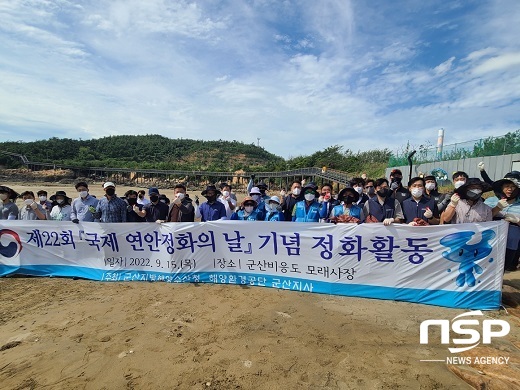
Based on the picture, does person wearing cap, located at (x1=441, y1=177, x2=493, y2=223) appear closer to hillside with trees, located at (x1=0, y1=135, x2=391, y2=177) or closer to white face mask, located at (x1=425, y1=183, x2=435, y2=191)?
white face mask, located at (x1=425, y1=183, x2=435, y2=191)

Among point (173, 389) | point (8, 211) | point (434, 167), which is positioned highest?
point (434, 167)

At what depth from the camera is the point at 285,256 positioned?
16.0 feet

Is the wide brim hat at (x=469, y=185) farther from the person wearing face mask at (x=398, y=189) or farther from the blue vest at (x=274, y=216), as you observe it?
the blue vest at (x=274, y=216)

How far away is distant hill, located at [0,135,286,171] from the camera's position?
62.5m

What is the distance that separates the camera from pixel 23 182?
43812 millimetres

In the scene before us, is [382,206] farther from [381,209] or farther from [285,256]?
[285,256]

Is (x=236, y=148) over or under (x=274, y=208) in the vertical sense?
over

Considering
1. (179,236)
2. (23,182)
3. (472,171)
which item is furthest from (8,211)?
(23,182)

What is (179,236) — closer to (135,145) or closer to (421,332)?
(421,332)

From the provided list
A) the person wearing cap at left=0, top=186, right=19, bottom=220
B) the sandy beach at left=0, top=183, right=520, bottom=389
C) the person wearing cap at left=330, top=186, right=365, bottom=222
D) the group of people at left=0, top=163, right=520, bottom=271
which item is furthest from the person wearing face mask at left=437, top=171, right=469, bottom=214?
the person wearing cap at left=0, top=186, right=19, bottom=220

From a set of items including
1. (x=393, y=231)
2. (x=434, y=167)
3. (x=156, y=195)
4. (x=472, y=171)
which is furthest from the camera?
(x=434, y=167)

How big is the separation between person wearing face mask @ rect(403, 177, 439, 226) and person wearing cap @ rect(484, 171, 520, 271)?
2.76 ft

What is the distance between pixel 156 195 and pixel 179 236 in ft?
4.87

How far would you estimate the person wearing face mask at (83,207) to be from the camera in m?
6.04
